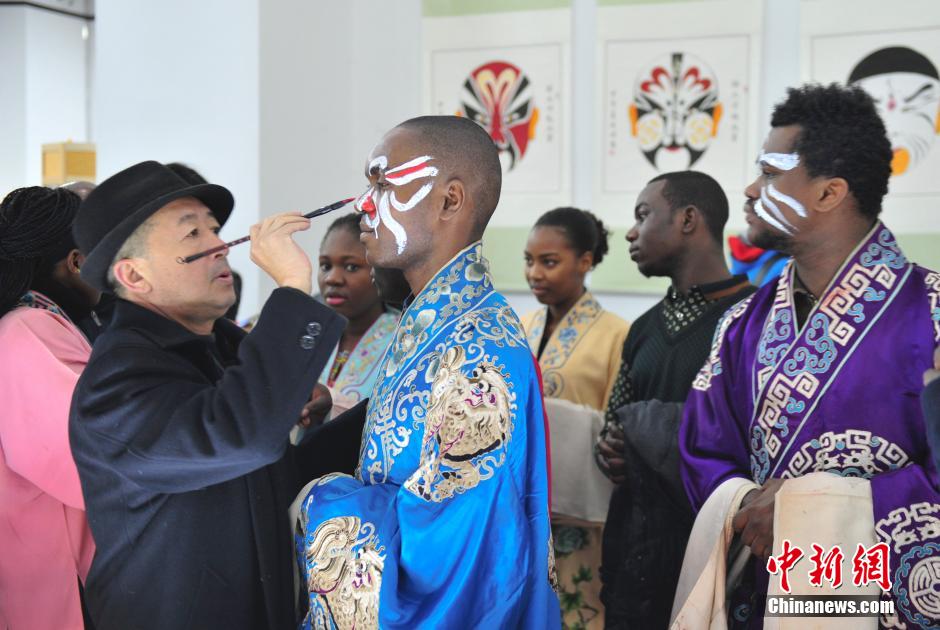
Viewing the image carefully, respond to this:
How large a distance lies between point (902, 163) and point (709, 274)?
1.75 m

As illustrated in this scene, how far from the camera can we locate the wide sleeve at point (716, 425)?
6.08ft

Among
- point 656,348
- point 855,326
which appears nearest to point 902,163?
point 656,348

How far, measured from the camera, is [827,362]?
67.0 inches

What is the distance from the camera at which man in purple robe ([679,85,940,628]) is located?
1592mm

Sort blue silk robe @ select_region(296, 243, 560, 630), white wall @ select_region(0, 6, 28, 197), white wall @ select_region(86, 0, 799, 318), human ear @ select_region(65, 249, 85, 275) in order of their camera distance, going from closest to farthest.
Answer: blue silk robe @ select_region(296, 243, 560, 630), human ear @ select_region(65, 249, 85, 275), white wall @ select_region(86, 0, 799, 318), white wall @ select_region(0, 6, 28, 197)

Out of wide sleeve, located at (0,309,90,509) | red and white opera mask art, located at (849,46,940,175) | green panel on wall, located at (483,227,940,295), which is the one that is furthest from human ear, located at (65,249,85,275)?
red and white opera mask art, located at (849,46,940,175)

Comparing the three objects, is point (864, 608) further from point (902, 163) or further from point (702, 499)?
point (902, 163)

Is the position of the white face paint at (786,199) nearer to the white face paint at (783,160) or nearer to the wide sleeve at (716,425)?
the white face paint at (783,160)

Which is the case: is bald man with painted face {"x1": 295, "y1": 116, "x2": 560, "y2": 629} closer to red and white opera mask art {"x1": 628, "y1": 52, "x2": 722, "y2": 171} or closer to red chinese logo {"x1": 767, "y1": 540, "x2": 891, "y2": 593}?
red chinese logo {"x1": 767, "y1": 540, "x2": 891, "y2": 593}

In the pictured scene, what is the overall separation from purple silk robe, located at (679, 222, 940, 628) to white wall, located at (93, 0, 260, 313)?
107 inches

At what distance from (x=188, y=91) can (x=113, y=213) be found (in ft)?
9.34

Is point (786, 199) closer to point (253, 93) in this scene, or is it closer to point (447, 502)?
point (447, 502)

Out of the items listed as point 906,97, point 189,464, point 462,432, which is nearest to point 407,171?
point 462,432

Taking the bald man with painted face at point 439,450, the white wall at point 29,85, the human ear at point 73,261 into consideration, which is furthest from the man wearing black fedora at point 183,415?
the white wall at point 29,85
